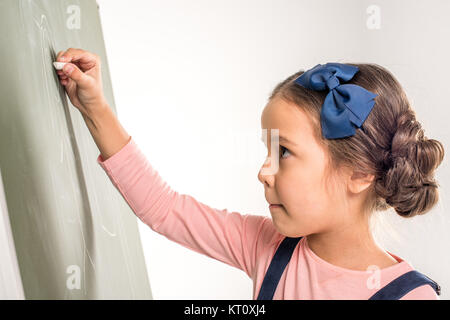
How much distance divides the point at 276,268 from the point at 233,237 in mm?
111

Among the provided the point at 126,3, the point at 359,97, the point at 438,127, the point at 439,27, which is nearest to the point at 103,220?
the point at 359,97

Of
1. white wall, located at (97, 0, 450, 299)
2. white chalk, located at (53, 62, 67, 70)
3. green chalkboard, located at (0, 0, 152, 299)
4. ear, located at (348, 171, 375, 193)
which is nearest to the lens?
green chalkboard, located at (0, 0, 152, 299)

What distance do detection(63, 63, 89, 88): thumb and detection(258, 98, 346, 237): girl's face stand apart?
301mm

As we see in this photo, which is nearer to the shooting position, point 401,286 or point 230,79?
point 401,286

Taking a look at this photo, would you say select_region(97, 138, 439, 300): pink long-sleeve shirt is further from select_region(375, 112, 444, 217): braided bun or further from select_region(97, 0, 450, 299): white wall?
select_region(97, 0, 450, 299): white wall

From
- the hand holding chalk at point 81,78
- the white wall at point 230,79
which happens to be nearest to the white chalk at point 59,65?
the hand holding chalk at point 81,78

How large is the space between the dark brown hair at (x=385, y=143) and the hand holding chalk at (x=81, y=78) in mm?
304

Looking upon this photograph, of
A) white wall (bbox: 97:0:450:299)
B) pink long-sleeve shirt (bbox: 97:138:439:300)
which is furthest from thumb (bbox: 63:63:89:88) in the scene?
white wall (bbox: 97:0:450:299)

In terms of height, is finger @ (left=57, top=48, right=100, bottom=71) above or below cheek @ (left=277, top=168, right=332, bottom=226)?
above

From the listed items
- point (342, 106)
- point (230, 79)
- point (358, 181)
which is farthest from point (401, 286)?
point (230, 79)

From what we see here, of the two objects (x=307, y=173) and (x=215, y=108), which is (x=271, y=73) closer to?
(x=215, y=108)

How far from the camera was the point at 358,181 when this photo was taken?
817 mm

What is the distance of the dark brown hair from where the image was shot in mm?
793

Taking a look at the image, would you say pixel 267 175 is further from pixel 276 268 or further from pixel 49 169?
pixel 49 169
